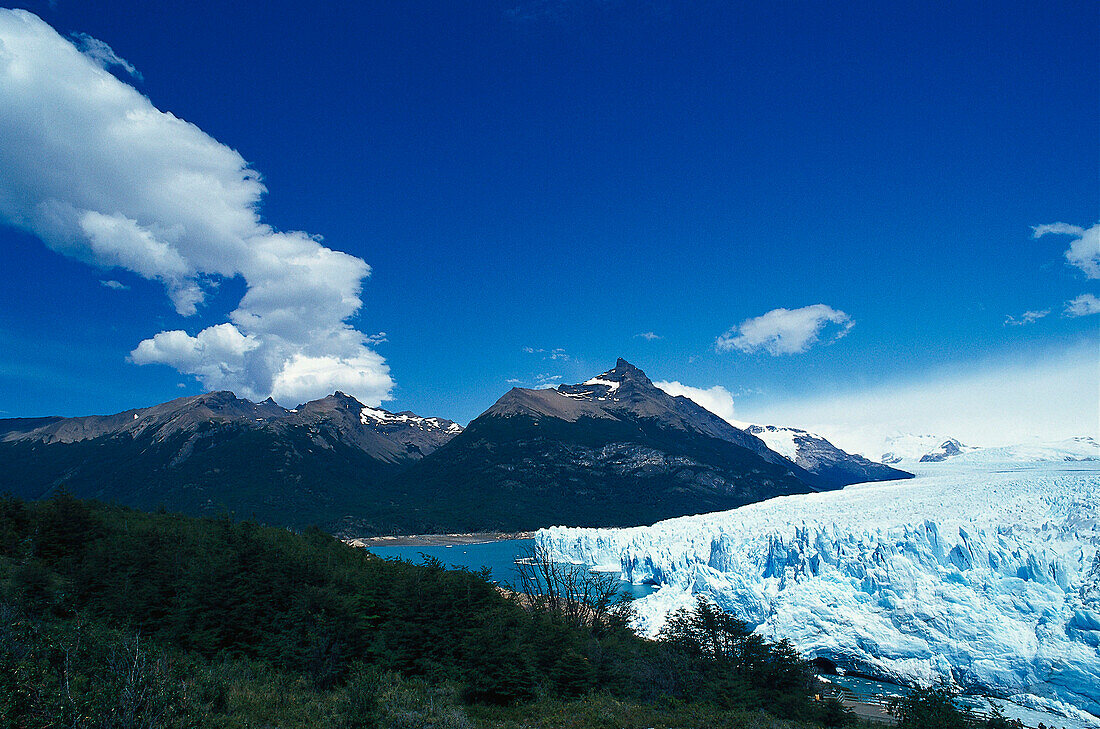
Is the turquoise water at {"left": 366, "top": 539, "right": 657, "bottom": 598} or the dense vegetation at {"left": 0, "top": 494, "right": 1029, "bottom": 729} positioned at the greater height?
the dense vegetation at {"left": 0, "top": 494, "right": 1029, "bottom": 729}

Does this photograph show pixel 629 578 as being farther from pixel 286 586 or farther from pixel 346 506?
pixel 346 506

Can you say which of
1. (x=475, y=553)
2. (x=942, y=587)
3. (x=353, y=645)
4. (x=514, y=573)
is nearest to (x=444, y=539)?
(x=475, y=553)

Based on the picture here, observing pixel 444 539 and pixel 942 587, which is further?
pixel 444 539

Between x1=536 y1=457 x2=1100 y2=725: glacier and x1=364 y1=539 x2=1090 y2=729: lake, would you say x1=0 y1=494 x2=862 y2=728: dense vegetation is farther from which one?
x1=536 y1=457 x2=1100 y2=725: glacier

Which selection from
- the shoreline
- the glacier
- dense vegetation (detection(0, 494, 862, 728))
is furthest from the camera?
the shoreline

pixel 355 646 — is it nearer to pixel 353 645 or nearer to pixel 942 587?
pixel 353 645

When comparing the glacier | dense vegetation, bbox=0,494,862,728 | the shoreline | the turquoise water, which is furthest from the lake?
dense vegetation, bbox=0,494,862,728

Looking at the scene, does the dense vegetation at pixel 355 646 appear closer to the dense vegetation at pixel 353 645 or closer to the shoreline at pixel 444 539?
the dense vegetation at pixel 353 645
